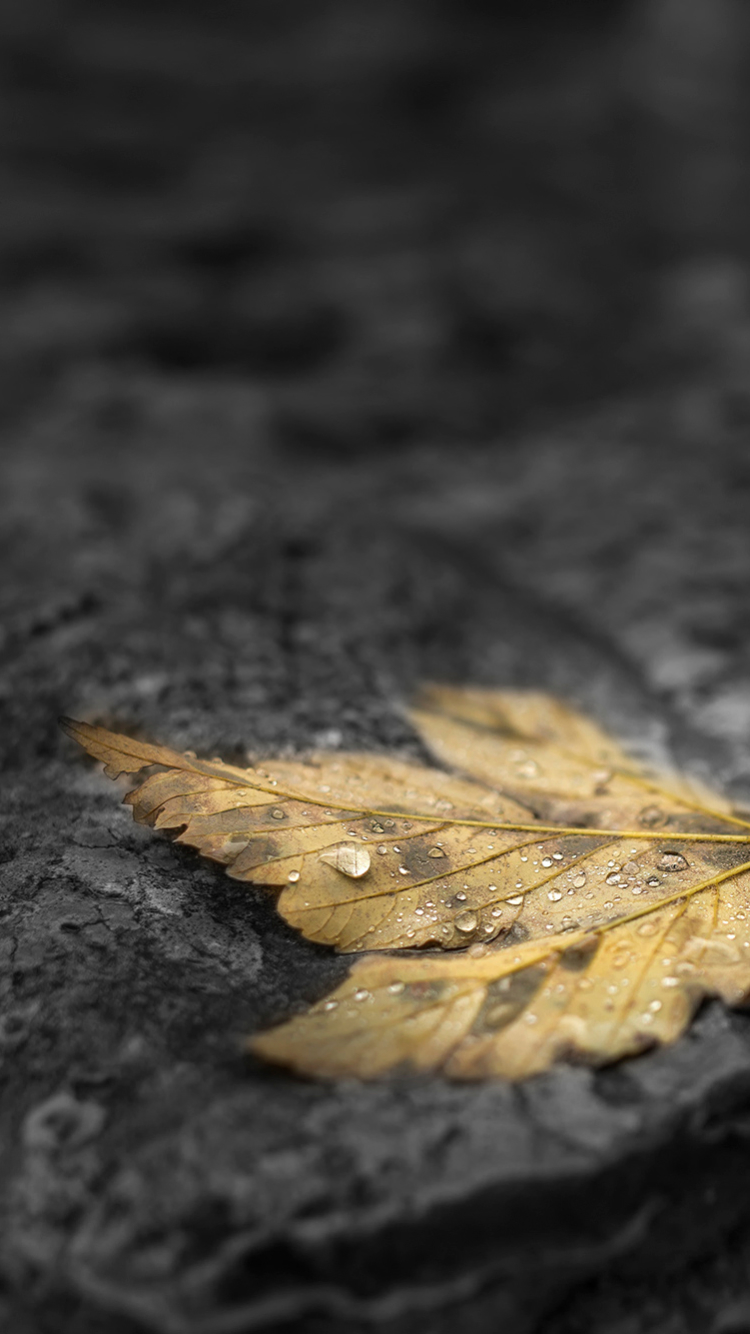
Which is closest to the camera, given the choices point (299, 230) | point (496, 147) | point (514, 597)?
point (514, 597)

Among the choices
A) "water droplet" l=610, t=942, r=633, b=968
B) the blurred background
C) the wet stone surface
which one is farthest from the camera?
the blurred background

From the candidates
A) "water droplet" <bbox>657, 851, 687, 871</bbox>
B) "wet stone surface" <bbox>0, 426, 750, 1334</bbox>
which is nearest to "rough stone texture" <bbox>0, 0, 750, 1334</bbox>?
"wet stone surface" <bbox>0, 426, 750, 1334</bbox>

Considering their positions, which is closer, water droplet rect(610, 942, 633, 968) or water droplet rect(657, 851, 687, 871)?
water droplet rect(610, 942, 633, 968)

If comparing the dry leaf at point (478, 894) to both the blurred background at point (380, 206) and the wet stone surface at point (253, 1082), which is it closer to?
the wet stone surface at point (253, 1082)

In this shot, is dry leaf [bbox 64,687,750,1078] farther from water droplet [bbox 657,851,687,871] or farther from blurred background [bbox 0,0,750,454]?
blurred background [bbox 0,0,750,454]

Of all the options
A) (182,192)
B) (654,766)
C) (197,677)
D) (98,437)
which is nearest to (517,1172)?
(654,766)

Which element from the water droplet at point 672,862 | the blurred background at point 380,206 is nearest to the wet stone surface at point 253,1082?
the water droplet at point 672,862

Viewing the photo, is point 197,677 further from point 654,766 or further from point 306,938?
point 654,766

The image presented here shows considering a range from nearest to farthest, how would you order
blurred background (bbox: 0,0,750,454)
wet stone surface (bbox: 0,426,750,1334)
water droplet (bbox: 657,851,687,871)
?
wet stone surface (bbox: 0,426,750,1334) < water droplet (bbox: 657,851,687,871) < blurred background (bbox: 0,0,750,454)
